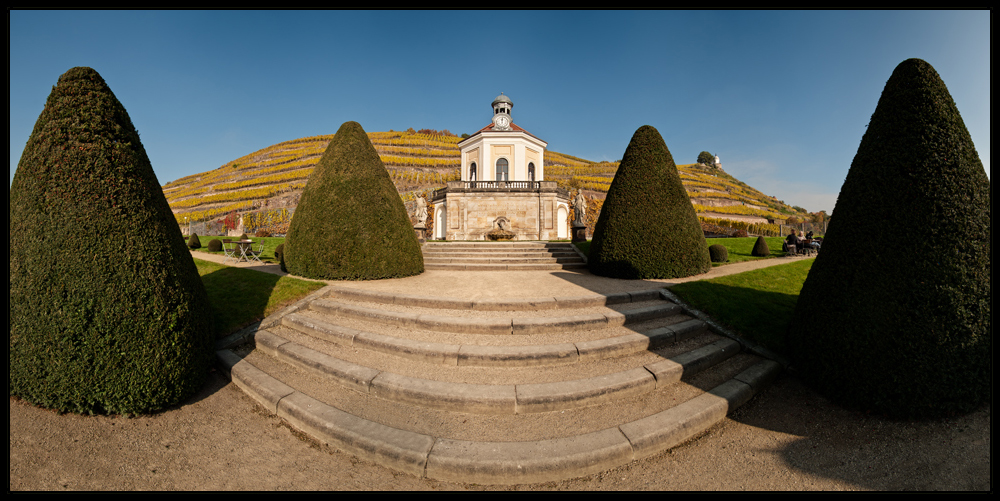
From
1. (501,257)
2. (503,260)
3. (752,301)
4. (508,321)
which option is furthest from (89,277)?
(501,257)

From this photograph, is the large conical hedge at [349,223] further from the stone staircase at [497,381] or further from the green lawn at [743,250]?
the green lawn at [743,250]

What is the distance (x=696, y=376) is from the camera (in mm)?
4566

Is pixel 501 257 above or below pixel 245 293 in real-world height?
above

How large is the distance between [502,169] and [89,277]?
89.6ft

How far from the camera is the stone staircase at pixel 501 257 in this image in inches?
479

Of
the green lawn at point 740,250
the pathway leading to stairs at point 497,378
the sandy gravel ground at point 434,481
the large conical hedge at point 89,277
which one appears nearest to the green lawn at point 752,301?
the pathway leading to stairs at point 497,378

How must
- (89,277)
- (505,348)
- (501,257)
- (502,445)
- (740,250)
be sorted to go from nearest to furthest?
1. (502,445)
2. (89,277)
3. (505,348)
4. (501,257)
5. (740,250)

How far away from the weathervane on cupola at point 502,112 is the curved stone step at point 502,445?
29.3 metres

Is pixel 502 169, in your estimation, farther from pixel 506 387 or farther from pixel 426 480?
pixel 426 480

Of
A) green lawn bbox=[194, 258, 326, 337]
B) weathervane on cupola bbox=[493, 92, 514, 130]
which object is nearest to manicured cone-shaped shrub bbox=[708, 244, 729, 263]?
green lawn bbox=[194, 258, 326, 337]

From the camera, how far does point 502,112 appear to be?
1217 inches
